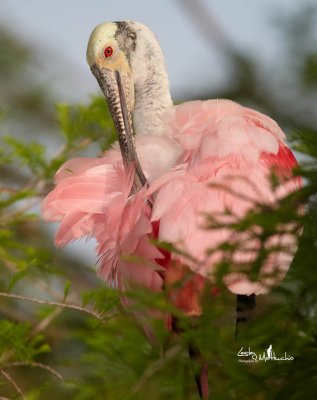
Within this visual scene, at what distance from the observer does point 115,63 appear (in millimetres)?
4453

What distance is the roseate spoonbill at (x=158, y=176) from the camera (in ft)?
10.8

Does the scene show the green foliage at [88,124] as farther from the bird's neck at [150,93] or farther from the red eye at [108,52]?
the red eye at [108,52]

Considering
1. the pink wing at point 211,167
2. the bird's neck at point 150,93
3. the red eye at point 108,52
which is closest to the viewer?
the pink wing at point 211,167

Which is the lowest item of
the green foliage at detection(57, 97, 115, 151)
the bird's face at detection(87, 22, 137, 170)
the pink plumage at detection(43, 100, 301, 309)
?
the green foliage at detection(57, 97, 115, 151)

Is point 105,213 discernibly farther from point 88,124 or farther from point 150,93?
point 88,124

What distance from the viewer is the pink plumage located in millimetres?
3303

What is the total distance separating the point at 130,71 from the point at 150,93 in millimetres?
162

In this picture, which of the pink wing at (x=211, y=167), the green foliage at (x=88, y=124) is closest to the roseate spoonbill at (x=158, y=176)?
the pink wing at (x=211, y=167)

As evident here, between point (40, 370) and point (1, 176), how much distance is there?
3.69 feet

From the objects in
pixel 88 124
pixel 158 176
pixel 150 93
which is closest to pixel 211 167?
pixel 158 176

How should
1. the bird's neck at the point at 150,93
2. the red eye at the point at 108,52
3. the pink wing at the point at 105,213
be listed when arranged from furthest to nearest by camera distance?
the red eye at the point at 108,52
the bird's neck at the point at 150,93
the pink wing at the point at 105,213

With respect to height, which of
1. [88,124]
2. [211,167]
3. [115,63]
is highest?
[115,63]

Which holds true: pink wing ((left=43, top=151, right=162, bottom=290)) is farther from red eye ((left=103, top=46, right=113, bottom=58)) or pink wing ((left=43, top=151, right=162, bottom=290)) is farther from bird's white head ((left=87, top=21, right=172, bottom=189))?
red eye ((left=103, top=46, right=113, bottom=58))

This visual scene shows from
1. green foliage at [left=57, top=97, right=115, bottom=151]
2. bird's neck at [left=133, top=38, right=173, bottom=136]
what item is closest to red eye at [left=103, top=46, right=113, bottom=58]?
bird's neck at [left=133, top=38, right=173, bottom=136]
